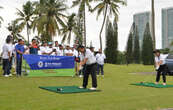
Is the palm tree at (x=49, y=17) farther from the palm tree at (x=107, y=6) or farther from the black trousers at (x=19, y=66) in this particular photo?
the black trousers at (x=19, y=66)

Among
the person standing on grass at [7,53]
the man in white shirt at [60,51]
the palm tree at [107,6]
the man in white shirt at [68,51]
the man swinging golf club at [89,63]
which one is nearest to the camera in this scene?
the man swinging golf club at [89,63]

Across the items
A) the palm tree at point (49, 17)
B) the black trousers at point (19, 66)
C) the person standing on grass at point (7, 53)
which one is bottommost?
the black trousers at point (19, 66)

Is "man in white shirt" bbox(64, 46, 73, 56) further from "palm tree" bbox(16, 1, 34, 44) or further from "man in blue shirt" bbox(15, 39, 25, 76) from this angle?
"palm tree" bbox(16, 1, 34, 44)

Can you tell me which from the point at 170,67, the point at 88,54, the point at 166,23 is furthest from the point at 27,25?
the point at 166,23

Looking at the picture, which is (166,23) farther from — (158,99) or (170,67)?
(158,99)

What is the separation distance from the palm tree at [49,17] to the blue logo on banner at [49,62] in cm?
2472

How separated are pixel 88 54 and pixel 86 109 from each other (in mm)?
3908

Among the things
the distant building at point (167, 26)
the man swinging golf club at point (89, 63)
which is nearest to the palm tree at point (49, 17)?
the man swinging golf club at point (89, 63)

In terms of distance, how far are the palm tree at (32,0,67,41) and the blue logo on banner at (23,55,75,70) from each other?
81.1 feet

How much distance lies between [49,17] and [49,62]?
1106 inches

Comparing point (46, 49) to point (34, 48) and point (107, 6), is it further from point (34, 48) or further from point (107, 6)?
point (107, 6)

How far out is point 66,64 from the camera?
642 inches

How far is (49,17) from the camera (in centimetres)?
4269

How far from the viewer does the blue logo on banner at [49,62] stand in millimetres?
15051
